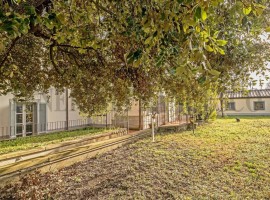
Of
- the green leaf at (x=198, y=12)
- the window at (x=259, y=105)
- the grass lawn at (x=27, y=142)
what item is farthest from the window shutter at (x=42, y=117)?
the window at (x=259, y=105)

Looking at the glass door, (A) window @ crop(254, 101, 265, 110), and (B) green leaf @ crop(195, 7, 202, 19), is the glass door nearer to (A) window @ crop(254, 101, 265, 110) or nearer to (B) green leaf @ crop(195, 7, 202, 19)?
(B) green leaf @ crop(195, 7, 202, 19)

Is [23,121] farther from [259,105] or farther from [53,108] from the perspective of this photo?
[259,105]

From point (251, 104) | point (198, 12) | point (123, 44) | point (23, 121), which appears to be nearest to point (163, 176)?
point (123, 44)

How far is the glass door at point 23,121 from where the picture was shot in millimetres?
10930

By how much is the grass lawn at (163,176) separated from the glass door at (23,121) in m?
5.78

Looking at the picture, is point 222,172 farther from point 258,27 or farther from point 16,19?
point 16,19

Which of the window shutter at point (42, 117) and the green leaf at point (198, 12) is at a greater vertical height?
the green leaf at point (198, 12)

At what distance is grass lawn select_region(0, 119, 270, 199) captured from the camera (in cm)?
471

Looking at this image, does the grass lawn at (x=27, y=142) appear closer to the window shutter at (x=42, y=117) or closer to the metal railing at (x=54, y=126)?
the metal railing at (x=54, y=126)

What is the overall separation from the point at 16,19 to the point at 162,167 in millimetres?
5601

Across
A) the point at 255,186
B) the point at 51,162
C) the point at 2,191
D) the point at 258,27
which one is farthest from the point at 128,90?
the point at 255,186

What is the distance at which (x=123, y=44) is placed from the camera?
3.63m

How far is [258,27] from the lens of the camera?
3.17 metres

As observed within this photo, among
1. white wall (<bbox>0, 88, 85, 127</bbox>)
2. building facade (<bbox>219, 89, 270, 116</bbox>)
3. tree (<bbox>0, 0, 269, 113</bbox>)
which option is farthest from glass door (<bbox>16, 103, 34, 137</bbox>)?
building facade (<bbox>219, 89, 270, 116</bbox>)
